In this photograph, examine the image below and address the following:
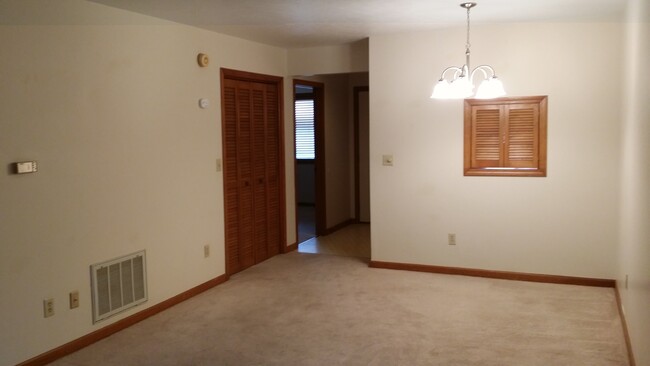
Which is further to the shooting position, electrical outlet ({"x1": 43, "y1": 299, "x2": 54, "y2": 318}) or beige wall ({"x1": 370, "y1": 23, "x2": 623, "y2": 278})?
beige wall ({"x1": 370, "y1": 23, "x2": 623, "y2": 278})

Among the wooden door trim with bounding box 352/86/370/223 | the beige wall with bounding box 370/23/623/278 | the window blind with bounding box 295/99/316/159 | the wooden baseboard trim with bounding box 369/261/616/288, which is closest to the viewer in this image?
the beige wall with bounding box 370/23/623/278

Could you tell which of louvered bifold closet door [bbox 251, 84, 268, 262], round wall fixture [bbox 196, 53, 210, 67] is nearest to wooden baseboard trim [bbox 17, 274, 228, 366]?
louvered bifold closet door [bbox 251, 84, 268, 262]

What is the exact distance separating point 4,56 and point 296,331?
255 centimetres

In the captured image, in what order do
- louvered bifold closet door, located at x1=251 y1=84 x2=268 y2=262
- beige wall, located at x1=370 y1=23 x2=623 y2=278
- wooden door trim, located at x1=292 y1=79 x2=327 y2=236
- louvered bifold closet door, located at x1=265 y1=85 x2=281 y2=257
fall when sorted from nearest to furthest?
1. beige wall, located at x1=370 y1=23 x2=623 y2=278
2. louvered bifold closet door, located at x1=251 y1=84 x2=268 y2=262
3. louvered bifold closet door, located at x1=265 y1=85 x2=281 y2=257
4. wooden door trim, located at x1=292 y1=79 x2=327 y2=236

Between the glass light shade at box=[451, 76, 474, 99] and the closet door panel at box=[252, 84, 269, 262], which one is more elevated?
the glass light shade at box=[451, 76, 474, 99]

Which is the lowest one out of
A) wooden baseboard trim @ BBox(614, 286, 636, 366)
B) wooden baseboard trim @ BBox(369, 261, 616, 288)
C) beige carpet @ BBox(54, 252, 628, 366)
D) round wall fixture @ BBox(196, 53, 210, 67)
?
beige carpet @ BBox(54, 252, 628, 366)

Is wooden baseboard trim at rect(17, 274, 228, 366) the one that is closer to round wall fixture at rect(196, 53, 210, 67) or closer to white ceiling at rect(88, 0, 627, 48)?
round wall fixture at rect(196, 53, 210, 67)

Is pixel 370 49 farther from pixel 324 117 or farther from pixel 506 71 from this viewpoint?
pixel 324 117

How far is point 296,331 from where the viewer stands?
12.5ft

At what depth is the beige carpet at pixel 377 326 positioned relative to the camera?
3363 millimetres

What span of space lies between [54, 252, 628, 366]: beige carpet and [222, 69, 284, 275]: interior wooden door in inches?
22.0

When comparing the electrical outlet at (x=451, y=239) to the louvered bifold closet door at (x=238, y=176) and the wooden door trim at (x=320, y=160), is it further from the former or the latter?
the wooden door trim at (x=320, y=160)

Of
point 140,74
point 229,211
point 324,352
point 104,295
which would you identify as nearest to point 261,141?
point 229,211

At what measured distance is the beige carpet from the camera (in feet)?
11.0
